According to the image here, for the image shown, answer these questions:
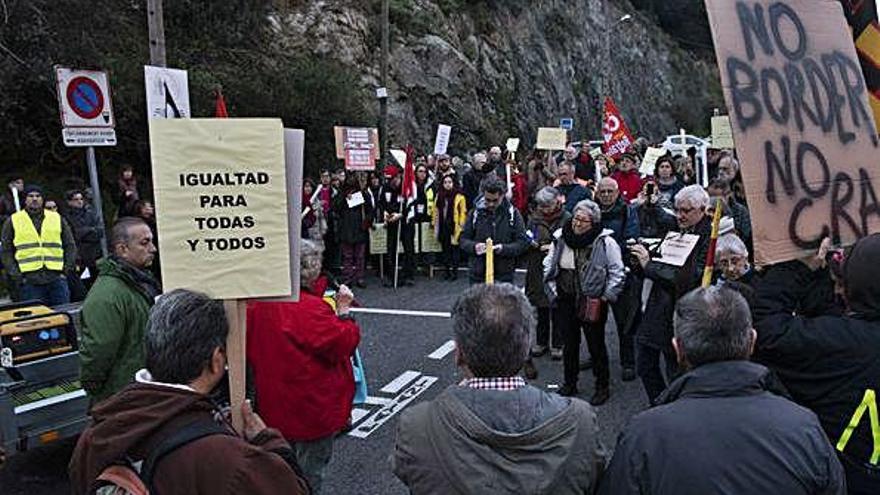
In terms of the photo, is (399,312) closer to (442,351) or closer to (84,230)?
(442,351)

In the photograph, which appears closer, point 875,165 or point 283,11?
point 875,165

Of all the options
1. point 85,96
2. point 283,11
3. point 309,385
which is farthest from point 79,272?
point 283,11

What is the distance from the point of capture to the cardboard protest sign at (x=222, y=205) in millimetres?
2738

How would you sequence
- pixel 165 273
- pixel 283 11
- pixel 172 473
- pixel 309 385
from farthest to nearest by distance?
pixel 283 11, pixel 309 385, pixel 165 273, pixel 172 473

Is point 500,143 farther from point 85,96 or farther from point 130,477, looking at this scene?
point 130,477

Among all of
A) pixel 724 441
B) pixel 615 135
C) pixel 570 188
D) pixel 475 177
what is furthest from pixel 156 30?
pixel 724 441

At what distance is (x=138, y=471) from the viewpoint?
188cm

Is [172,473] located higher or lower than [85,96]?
lower

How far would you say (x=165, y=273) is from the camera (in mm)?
2717

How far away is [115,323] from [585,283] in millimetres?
3602

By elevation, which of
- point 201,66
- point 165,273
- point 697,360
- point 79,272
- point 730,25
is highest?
point 201,66

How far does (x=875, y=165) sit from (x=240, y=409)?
276 cm

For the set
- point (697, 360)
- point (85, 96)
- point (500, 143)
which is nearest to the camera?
point (697, 360)

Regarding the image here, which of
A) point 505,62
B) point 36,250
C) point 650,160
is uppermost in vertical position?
Result: point 505,62
